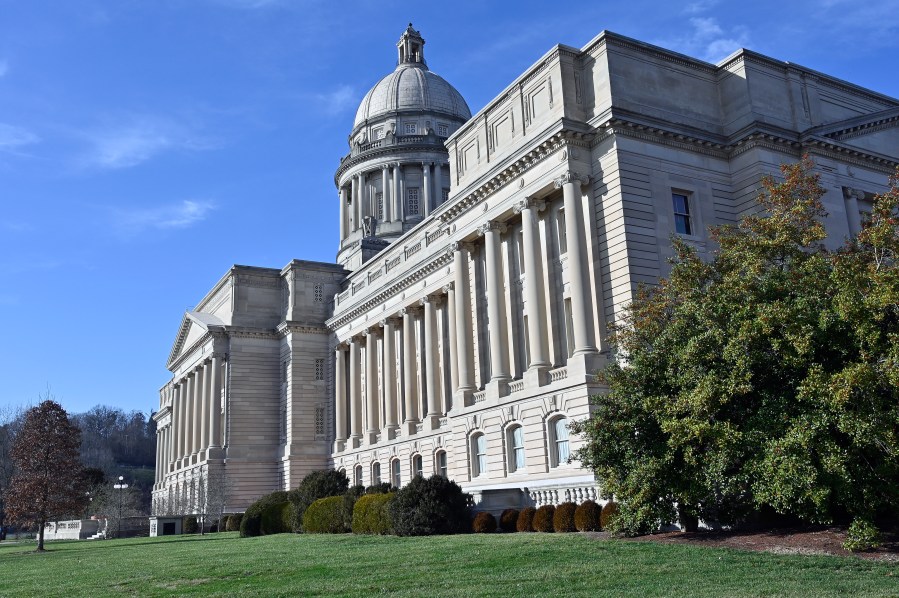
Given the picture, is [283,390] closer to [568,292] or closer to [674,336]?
[568,292]

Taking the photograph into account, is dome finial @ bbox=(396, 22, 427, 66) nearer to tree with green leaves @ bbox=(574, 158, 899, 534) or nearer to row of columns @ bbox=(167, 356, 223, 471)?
row of columns @ bbox=(167, 356, 223, 471)

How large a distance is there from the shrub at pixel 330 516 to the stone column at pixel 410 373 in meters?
14.4

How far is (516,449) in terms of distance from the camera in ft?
111

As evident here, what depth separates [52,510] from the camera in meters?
47.5

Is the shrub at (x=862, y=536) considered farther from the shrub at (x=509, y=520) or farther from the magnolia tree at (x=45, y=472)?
the magnolia tree at (x=45, y=472)

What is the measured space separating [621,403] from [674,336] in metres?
2.22

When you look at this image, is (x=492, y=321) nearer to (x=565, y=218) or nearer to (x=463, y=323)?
(x=463, y=323)

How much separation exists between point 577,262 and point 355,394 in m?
31.1

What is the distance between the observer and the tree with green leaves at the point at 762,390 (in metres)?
17.2

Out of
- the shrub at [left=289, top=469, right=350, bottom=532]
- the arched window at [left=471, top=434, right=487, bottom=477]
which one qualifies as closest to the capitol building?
the arched window at [left=471, top=434, right=487, bottom=477]

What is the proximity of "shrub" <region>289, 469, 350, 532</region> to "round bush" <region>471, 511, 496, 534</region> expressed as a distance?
11689 mm

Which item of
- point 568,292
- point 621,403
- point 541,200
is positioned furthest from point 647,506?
point 541,200

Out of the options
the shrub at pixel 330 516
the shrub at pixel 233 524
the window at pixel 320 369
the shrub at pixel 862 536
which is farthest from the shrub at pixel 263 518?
the shrub at pixel 862 536

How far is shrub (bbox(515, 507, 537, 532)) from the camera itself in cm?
2684
